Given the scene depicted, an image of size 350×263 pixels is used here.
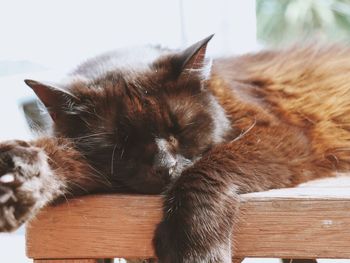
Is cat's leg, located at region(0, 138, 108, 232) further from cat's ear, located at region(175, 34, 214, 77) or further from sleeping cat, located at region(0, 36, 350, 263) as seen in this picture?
cat's ear, located at region(175, 34, 214, 77)

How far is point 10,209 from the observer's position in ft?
2.92

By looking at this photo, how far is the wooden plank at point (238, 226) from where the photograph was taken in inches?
38.3

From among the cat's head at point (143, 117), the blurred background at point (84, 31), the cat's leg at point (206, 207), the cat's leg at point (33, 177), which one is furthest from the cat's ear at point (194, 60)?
the blurred background at point (84, 31)

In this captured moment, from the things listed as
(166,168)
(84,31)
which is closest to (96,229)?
(166,168)

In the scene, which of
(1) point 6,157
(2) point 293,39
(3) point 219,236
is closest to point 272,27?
(2) point 293,39

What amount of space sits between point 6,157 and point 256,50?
3.60 ft

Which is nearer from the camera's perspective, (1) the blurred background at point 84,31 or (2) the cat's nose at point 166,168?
(2) the cat's nose at point 166,168

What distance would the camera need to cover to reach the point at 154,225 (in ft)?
3.41

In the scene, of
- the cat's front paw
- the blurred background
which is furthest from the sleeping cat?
the blurred background

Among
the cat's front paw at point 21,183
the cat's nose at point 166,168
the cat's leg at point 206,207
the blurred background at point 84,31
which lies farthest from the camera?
the blurred background at point 84,31

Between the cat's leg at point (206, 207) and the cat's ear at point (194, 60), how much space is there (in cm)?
24

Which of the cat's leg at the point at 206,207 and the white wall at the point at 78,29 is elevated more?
the white wall at the point at 78,29

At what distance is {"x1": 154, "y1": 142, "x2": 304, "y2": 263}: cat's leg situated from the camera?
1.02m

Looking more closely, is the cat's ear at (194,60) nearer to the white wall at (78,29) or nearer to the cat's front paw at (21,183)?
the cat's front paw at (21,183)
